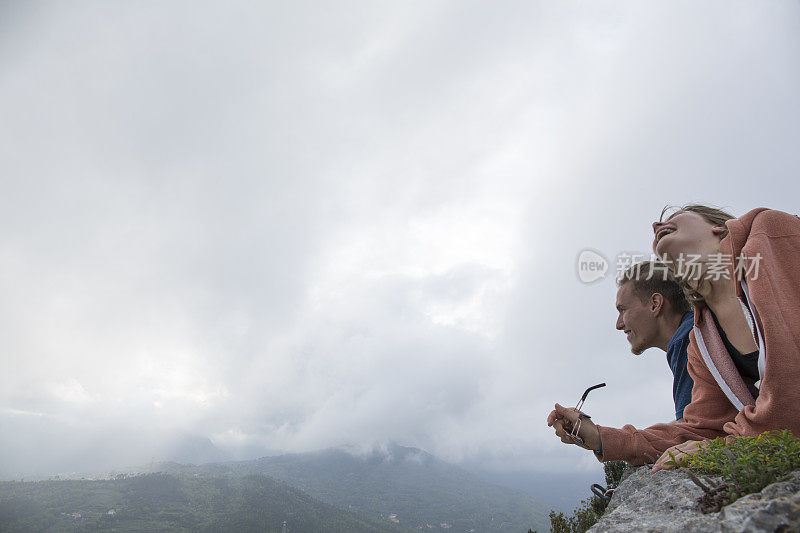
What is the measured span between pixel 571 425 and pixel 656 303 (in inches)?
66.2

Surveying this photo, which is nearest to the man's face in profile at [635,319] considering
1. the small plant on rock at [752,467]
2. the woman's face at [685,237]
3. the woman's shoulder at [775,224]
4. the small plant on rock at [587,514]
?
the woman's face at [685,237]

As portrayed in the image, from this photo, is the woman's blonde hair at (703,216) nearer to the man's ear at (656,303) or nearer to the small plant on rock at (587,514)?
the man's ear at (656,303)

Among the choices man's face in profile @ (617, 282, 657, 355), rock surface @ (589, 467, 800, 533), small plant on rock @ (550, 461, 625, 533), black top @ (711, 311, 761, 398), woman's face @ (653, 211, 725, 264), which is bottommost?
small plant on rock @ (550, 461, 625, 533)

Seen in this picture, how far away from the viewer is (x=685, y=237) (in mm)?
2756

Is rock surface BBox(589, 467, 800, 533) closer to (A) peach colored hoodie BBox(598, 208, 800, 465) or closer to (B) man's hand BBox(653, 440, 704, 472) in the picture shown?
(B) man's hand BBox(653, 440, 704, 472)

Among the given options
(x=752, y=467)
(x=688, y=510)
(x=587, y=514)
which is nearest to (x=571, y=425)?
(x=688, y=510)

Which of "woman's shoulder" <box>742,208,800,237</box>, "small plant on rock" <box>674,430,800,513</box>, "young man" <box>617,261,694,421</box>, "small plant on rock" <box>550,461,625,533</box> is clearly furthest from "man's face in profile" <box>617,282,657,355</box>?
"small plant on rock" <box>674,430,800,513</box>

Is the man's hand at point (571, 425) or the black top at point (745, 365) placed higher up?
the black top at point (745, 365)

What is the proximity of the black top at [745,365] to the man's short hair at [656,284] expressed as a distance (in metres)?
1.21

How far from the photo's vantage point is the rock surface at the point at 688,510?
144 centimetres

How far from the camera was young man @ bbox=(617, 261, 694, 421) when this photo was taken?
3791mm

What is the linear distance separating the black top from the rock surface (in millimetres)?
820

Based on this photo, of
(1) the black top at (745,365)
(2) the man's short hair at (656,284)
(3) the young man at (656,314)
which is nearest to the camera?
(1) the black top at (745,365)

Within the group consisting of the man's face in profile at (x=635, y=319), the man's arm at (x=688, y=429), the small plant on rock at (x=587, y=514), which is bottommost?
the small plant on rock at (x=587, y=514)
